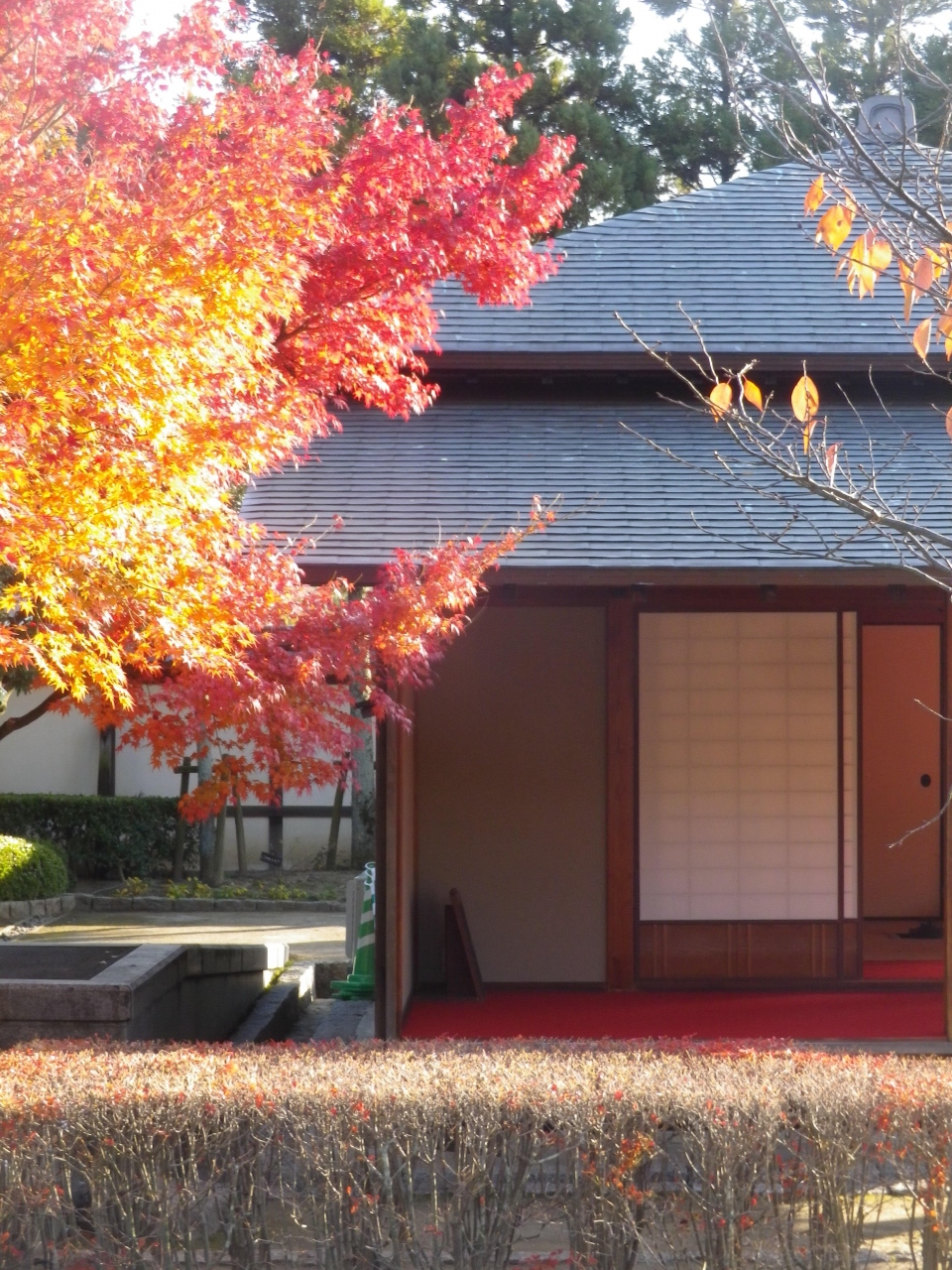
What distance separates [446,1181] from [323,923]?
36.0 feet

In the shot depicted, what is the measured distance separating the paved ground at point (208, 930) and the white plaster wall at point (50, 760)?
3521 mm

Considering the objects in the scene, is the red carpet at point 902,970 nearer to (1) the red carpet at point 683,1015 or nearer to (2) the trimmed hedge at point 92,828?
(1) the red carpet at point 683,1015

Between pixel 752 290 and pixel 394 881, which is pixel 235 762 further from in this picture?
pixel 752 290

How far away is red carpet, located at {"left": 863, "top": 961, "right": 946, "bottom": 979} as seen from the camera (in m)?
8.31

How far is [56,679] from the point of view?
4.81 m

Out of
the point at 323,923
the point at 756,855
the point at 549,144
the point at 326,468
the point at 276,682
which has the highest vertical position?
the point at 549,144

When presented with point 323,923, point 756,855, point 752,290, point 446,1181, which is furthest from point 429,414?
point 323,923

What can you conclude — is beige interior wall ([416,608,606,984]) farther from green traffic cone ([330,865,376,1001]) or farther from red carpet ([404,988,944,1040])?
green traffic cone ([330,865,376,1001])

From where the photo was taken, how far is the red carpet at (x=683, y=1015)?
23.7 ft

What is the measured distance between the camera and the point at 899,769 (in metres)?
10.0

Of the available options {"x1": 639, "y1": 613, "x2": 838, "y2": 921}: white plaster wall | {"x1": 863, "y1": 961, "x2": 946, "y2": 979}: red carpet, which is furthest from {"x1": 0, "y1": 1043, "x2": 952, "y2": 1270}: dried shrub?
{"x1": 863, "y1": 961, "x2": 946, "y2": 979}: red carpet

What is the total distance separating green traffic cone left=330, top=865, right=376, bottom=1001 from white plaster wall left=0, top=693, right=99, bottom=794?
31.3ft

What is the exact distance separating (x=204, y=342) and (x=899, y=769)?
6.96 meters

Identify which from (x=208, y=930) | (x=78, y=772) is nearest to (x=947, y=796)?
(x=208, y=930)
